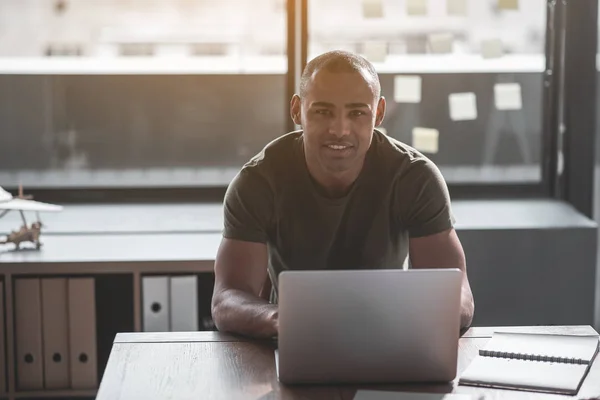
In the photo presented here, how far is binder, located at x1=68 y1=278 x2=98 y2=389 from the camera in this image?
8.91 ft

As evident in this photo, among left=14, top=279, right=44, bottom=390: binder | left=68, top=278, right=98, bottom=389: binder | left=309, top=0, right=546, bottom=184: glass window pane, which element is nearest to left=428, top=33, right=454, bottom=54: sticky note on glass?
left=309, top=0, right=546, bottom=184: glass window pane

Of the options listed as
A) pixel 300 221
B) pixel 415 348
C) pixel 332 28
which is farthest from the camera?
pixel 332 28

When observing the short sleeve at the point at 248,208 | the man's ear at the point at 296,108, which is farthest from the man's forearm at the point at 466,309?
the man's ear at the point at 296,108

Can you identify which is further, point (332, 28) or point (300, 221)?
point (332, 28)

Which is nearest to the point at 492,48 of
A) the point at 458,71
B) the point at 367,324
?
the point at 458,71

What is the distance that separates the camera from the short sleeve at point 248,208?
6.61ft

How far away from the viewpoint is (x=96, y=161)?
337cm

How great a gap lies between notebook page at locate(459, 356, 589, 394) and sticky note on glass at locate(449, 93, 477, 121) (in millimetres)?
1874

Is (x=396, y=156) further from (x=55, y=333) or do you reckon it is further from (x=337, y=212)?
(x=55, y=333)

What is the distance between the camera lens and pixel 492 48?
11.0 feet

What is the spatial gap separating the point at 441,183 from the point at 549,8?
5.01 feet

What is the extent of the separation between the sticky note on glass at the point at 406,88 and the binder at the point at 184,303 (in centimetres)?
111

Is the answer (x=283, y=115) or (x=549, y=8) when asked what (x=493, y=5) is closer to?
(x=549, y=8)

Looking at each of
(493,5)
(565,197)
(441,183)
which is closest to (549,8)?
(493,5)
